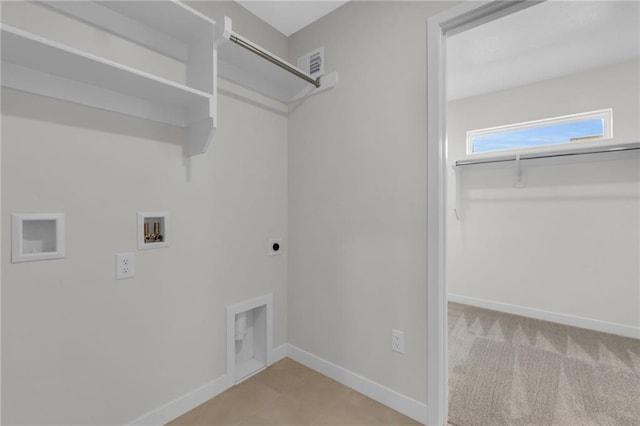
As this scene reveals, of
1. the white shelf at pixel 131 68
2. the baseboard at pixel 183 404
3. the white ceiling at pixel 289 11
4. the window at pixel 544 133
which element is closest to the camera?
the white shelf at pixel 131 68

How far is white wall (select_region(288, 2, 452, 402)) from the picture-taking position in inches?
62.9

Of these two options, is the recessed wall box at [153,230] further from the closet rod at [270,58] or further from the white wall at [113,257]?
the closet rod at [270,58]

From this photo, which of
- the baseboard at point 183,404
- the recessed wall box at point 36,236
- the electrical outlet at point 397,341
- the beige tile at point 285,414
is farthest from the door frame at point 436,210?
the recessed wall box at point 36,236

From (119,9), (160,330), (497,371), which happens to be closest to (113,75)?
(119,9)

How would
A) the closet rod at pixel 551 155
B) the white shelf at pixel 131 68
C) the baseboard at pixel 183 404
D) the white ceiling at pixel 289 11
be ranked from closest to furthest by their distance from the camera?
the white shelf at pixel 131 68, the baseboard at pixel 183 404, the white ceiling at pixel 289 11, the closet rod at pixel 551 155

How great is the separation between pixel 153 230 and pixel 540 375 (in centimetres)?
266

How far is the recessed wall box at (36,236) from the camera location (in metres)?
1.09

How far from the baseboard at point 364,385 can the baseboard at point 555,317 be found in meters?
2.27

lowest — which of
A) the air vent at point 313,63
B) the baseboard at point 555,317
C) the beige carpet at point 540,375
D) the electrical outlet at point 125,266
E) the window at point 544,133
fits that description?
the beige carpet at point 540,375

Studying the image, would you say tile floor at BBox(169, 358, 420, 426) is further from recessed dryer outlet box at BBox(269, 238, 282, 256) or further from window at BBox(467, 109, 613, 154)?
window at BBox(467, 109, 613, 154)

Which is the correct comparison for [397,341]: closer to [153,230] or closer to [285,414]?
[285,414]

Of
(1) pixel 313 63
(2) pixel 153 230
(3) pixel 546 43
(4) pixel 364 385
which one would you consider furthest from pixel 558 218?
(2) pixel 153 230

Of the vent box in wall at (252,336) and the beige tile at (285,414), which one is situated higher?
the vent box in wall at (252,336)

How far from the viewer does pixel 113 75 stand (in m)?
1.17
